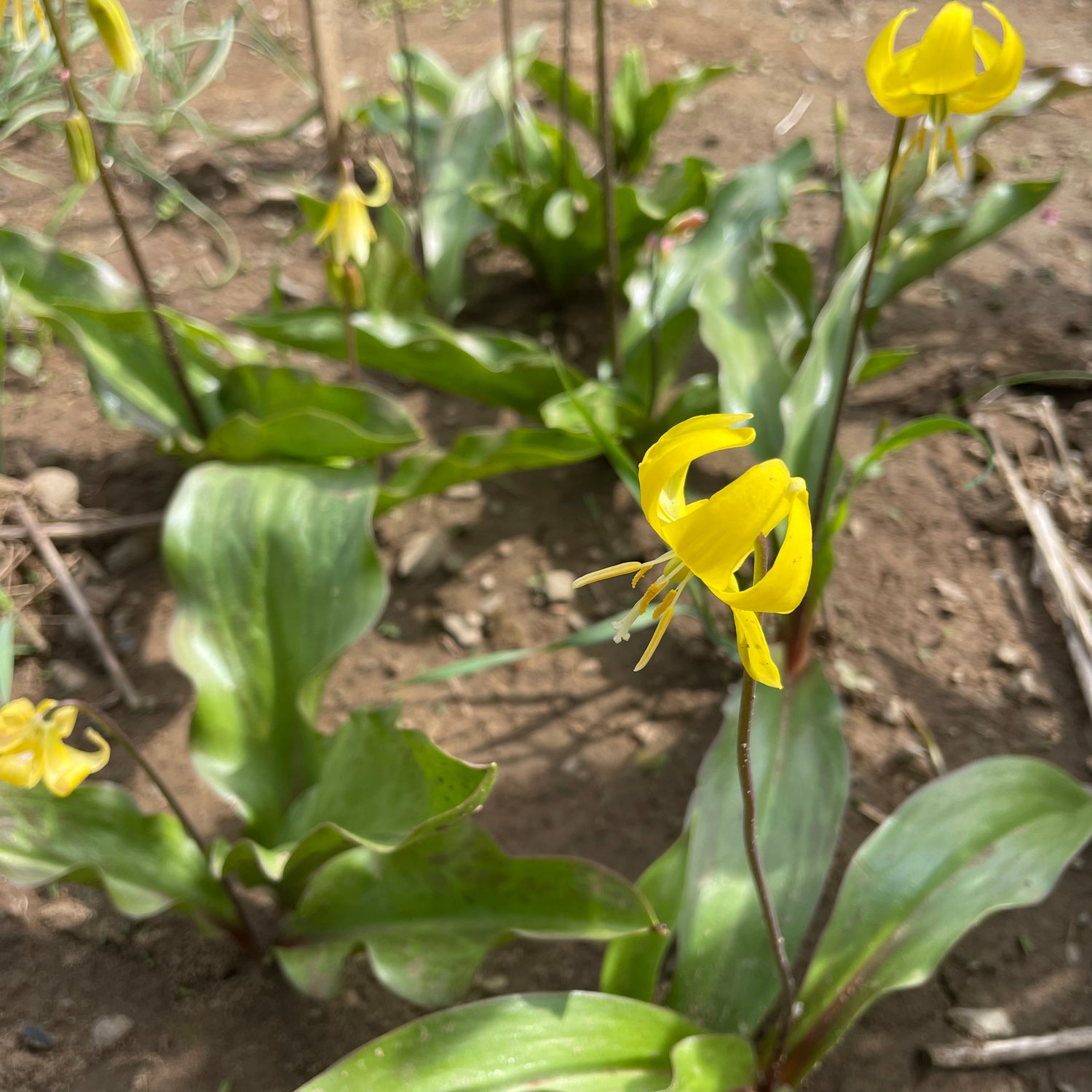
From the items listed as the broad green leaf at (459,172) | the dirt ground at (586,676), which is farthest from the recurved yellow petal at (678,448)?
the broad green leaf at (459,172)

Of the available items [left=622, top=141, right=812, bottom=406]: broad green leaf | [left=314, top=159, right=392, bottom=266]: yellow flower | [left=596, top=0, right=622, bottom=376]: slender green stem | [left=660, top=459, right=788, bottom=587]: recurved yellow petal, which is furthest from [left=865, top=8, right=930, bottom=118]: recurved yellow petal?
[left=314, top=159, right=392, bottom=266]: yellow flower

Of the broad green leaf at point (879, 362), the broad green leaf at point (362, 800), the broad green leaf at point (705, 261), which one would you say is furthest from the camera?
the broad green leaf at point (705, 261)

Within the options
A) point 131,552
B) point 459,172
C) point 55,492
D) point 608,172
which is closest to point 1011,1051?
point 608,172

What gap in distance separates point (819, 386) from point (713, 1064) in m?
1.27

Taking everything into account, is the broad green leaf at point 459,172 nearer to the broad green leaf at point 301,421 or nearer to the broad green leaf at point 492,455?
the broad green leaf at point 301,421

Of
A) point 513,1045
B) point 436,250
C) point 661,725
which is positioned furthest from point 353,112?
point 513,1045

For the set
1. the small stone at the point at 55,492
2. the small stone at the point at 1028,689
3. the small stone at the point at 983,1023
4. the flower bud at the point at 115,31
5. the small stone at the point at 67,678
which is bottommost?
→ the small stone at the point at 983,1023

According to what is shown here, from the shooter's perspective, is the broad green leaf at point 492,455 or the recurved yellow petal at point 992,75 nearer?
the recurved yellow petal at point 992,75

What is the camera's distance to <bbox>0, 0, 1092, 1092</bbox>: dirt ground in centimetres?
150

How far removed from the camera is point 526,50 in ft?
10.3

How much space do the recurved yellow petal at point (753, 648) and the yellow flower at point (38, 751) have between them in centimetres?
88

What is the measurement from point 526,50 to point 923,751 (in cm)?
257

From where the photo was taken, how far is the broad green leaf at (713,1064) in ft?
3.89

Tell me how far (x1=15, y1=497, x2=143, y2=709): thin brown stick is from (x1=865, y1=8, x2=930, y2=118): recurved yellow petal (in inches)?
69.1
